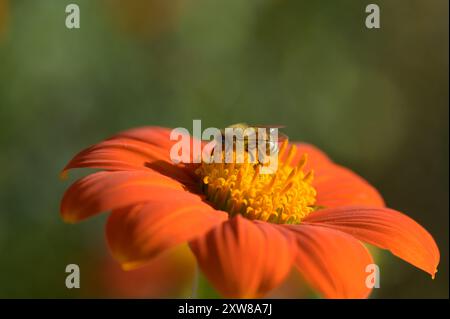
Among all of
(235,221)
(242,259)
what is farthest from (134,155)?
(242,259)

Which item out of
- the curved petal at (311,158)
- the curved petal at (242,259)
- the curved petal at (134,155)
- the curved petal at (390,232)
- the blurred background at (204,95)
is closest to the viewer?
the curved petal at (242,259)

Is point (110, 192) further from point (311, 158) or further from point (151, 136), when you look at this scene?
point (311, 158)

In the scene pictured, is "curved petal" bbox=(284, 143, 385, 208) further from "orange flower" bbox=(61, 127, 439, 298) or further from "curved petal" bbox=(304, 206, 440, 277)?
"curved petal" bbox=(304, 206, 440, 277)

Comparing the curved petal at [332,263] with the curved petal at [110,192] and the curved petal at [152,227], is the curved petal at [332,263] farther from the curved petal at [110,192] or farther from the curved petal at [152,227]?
the curved petal at [110,192]

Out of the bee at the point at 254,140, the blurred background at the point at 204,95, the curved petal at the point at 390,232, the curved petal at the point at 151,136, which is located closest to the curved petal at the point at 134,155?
the curved petal at the point at 151,136

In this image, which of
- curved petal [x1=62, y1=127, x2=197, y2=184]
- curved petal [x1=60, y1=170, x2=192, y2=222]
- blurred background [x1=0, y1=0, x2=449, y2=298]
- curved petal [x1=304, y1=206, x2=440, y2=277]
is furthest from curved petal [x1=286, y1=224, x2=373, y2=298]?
blurred background [x1=0, y1=0, x2=449, y2=298]
